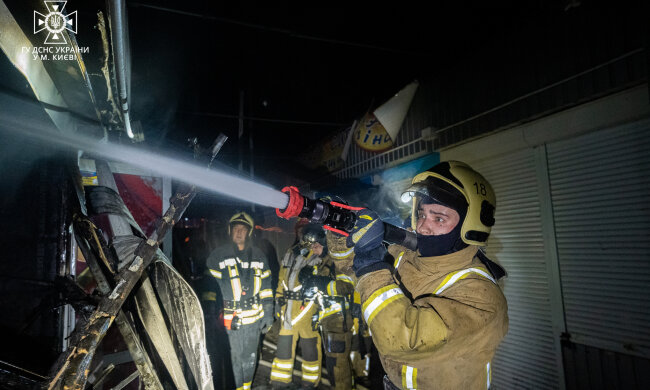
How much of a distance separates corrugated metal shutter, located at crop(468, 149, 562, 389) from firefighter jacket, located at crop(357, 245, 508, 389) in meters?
3.24

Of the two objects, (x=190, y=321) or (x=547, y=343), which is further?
(x=547, y=343)

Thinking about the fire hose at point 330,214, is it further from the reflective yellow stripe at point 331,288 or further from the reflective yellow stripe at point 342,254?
the reflective yellow stripe at point 331,288

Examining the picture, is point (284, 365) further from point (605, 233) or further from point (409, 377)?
point (605, 233)

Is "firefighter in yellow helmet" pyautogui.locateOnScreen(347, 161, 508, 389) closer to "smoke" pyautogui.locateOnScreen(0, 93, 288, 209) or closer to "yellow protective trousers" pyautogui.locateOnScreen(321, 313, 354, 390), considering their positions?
"smoke" pyautogui.locateOnScreen(0, 93, 288, 209)

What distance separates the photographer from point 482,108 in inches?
212

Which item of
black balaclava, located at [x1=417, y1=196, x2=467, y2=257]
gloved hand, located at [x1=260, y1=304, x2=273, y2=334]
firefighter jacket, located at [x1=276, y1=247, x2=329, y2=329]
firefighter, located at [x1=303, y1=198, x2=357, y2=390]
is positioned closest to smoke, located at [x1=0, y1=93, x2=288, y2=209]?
black balaclava, located at [x1=417, y1=196, x2=467, y2=257]

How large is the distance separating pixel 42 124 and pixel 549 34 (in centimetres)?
629

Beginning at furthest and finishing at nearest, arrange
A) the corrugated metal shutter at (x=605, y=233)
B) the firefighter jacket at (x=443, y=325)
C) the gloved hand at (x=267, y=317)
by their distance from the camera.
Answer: the gloved hand at (x=267, y=317), the corrugated metal shutter at (x=605, y=233), the firefighter jacket at (x=443, y=325)

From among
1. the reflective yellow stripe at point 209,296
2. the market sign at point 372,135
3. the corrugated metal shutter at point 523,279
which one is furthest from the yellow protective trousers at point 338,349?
the market sign at point 372,135

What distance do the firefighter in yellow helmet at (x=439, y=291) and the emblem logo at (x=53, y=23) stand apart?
2.47 meters

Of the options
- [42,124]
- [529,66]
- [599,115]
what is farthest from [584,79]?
[42,124]

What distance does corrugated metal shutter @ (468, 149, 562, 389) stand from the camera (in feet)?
14.6

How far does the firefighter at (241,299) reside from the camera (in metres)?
5.24

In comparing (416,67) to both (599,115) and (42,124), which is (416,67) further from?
(42,124)
